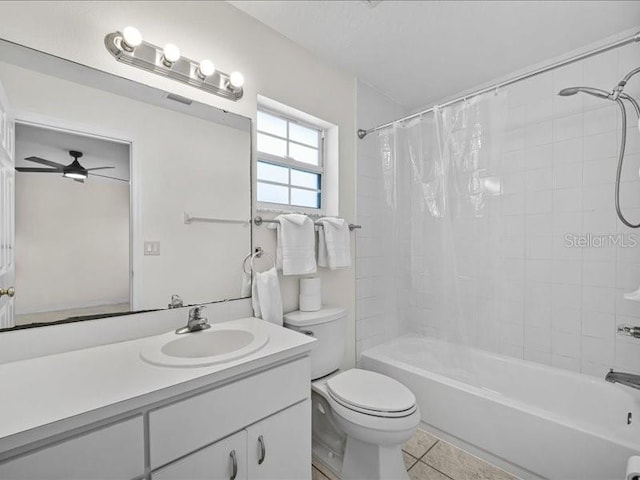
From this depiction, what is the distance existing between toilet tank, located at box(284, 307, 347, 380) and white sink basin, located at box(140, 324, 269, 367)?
0.36 m

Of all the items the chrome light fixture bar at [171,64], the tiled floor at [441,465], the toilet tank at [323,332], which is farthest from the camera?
the toilet tank at [323,332]

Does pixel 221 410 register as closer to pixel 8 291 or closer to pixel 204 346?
pixel 204 346

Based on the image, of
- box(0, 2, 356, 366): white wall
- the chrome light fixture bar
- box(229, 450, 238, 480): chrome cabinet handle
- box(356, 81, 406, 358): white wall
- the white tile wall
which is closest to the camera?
box(229, 450, 238, 480): chrome cabinet handle

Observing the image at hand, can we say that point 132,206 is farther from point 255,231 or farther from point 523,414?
point 523,414

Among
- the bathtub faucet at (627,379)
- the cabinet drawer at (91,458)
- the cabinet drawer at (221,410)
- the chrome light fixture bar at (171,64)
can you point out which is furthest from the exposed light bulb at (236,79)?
the bathtub faucet at (627,379)

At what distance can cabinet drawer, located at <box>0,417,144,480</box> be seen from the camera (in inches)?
25.9

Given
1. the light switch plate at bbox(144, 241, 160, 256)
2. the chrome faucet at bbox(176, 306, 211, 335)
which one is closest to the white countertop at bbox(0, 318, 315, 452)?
the chrome faucet at bbox(176, 306, 211, 335)

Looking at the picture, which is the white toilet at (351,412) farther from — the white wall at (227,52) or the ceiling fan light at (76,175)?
the ceiling fan light at (76,175)

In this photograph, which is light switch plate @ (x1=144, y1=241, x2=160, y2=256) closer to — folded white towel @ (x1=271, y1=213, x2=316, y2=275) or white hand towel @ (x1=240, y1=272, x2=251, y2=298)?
white hand towel @ (x1=240, y1=272, x2=251, y2=298)

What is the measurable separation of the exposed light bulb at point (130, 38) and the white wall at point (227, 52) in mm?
72

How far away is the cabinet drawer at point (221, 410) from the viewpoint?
0.83m

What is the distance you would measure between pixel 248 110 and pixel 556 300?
7.38 ft

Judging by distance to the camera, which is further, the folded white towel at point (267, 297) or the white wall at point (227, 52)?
the folded white towel at point (267, 297)

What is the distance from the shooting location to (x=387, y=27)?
1696mm
